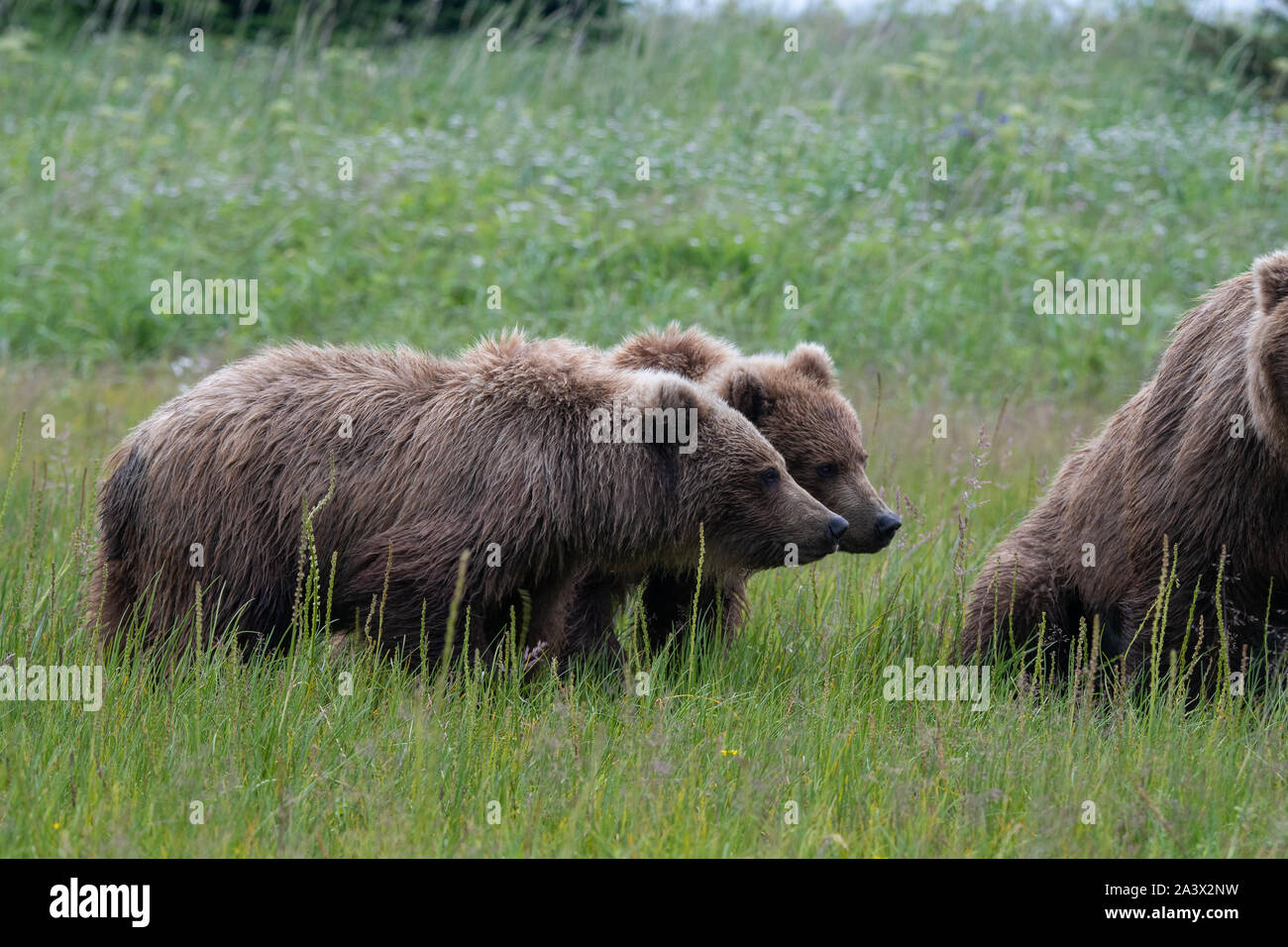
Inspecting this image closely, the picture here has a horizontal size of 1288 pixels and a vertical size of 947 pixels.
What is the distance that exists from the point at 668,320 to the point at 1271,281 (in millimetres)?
8784

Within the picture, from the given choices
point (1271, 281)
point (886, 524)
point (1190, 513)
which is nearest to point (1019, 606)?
point (886, 524)

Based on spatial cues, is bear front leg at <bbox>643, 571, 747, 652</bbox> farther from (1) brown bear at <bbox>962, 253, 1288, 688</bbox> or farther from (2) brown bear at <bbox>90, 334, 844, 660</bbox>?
(1) brown bear at <bbox>962, 253, 1288, 688</bbox>

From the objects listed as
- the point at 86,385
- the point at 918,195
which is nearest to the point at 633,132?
the point at 918,195

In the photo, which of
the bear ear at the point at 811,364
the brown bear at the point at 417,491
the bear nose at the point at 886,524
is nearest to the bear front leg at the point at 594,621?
the brown bear at the point at 417,491

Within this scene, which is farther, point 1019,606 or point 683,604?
point 683,604

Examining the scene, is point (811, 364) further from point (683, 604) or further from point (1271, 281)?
point (1271, 281)

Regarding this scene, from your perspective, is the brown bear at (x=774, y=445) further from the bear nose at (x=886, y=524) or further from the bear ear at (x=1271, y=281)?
the bear ear at (x=1271, y=281)


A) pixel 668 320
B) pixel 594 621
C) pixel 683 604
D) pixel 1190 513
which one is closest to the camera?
pixel 1190 513

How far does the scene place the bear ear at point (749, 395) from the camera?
253 inches

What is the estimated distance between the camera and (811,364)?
22.0 feet

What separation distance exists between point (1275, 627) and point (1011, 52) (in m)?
16.4

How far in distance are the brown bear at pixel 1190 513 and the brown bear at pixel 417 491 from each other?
3.27ft

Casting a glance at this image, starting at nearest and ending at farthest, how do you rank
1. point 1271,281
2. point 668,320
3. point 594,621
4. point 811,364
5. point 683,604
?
point 1271,281, point 594,621, point 683,604, point 811,364, point 668,320

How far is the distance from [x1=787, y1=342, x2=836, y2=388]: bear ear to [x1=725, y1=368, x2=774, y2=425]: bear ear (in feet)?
0.88
